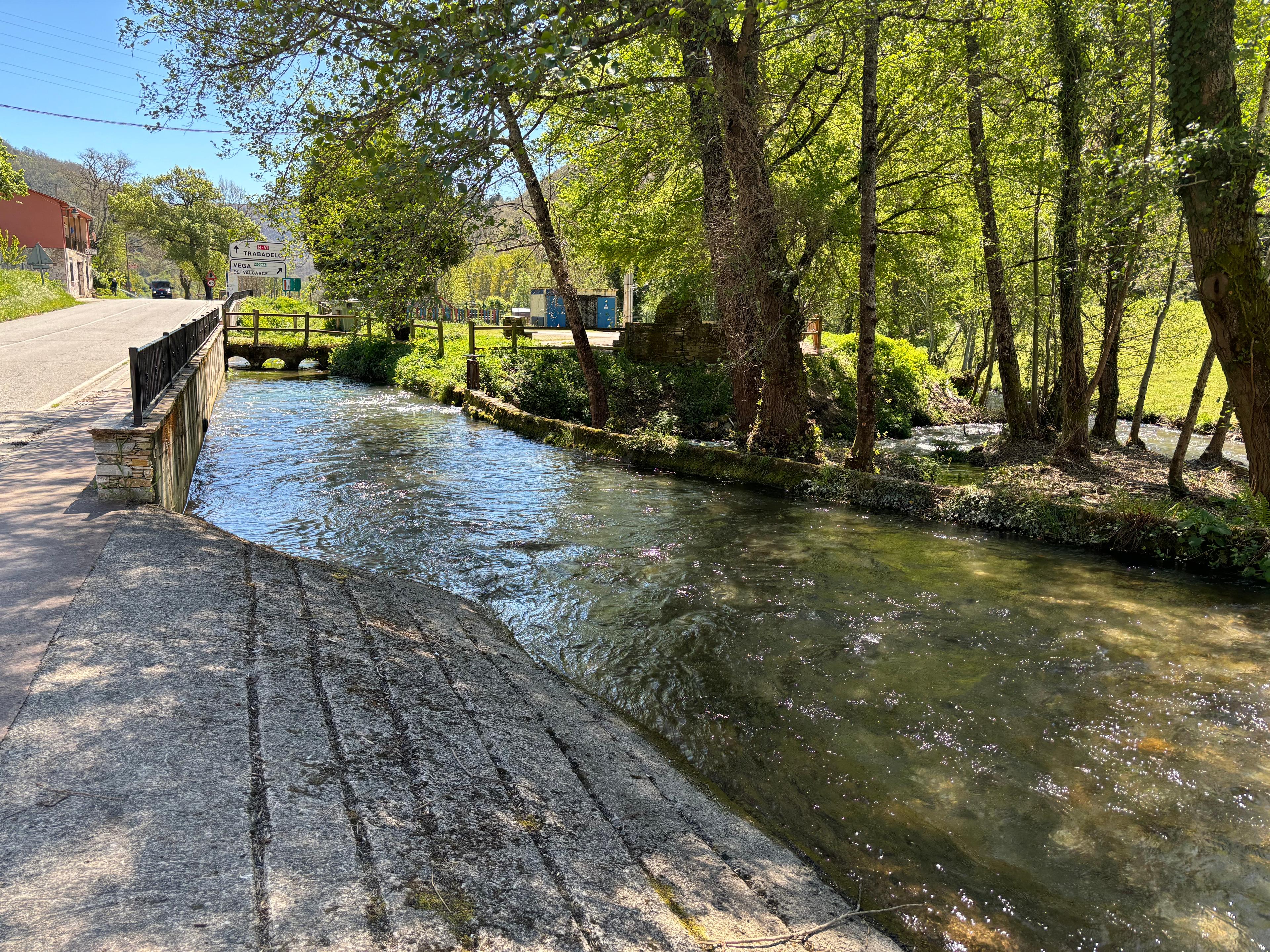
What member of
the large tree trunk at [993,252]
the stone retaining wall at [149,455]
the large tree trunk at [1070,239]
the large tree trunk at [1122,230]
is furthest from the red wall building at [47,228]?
the large tree trunk at [1122,230]

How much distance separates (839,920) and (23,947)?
2.97 m

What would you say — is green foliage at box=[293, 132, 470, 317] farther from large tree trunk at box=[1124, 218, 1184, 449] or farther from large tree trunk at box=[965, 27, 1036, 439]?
large tree trunk at box=[1124, 218, 1184, 449]

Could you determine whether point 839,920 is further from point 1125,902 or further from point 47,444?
point 47,444

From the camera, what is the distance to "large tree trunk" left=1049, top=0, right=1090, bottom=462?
13.5 metres

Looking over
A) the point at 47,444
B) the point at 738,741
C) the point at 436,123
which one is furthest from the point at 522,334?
the point at 738,741

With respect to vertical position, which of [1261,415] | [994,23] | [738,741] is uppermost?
[994,23]

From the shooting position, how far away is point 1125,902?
3830mm

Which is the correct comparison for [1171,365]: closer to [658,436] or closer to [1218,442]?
[1218,442]

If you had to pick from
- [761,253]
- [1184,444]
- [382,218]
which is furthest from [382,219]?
[1184,444]

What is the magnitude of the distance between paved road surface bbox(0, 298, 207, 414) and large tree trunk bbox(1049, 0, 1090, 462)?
51.1 feet

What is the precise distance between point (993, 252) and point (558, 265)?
8.79 metres

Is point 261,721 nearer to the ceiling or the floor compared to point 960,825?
nearer to the ceiling

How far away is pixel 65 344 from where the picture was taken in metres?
21.7

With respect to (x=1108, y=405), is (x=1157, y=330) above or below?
above
